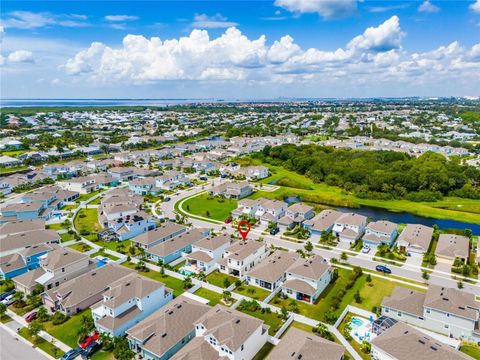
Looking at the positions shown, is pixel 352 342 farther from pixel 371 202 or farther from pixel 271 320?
pixel 371 202

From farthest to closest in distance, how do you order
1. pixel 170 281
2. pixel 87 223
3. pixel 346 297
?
pixel 87 223, pixel 170 281, pixel 346 297

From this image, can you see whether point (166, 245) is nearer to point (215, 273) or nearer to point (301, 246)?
point (215, 273)

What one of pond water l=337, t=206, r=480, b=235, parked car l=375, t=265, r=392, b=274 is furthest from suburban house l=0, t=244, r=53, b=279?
pond water l=337, t=206, r=480, b=235

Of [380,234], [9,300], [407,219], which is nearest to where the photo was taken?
[9,300]

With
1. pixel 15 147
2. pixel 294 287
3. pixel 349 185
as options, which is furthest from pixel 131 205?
pixel 15 147

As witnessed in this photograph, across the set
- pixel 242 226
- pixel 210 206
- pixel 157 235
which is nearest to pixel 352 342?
pixel 242 226

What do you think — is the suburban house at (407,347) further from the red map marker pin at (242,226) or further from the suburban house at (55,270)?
the suburban house at (55,270)
